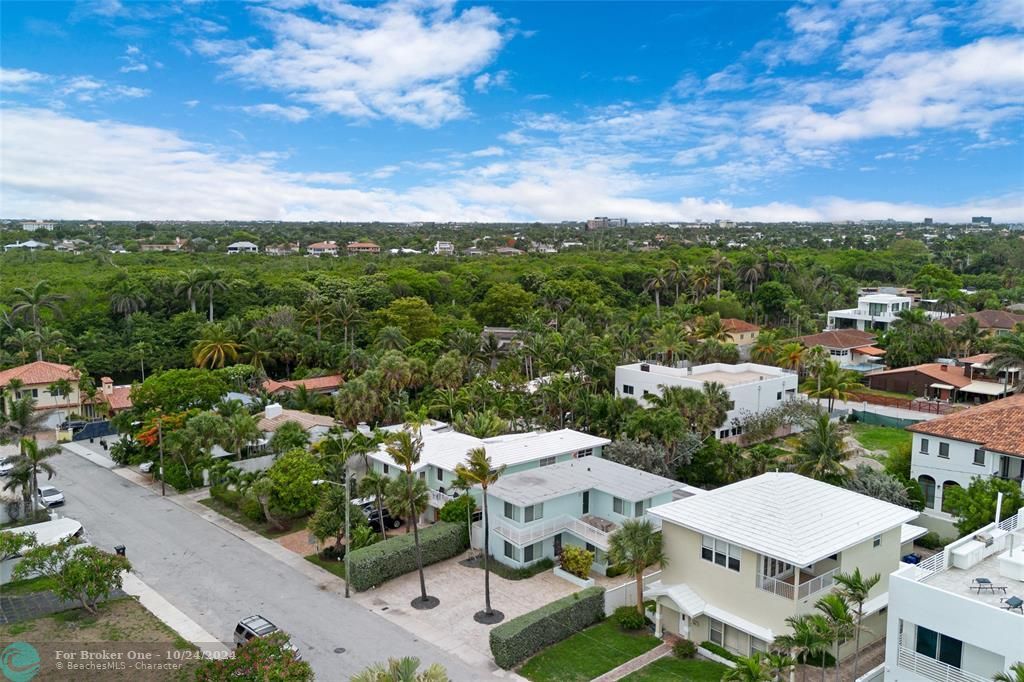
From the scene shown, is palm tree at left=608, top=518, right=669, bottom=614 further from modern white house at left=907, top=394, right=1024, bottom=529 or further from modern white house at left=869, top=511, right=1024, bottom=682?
modern white house at left=907, top=394, right=1024, bottom=529

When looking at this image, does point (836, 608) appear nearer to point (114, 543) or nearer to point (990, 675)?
point (990, 675)

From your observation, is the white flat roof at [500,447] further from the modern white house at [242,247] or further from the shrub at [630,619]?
the modern white house at [242,247]

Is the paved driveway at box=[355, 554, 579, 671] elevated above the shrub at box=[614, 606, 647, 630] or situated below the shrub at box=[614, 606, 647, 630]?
below

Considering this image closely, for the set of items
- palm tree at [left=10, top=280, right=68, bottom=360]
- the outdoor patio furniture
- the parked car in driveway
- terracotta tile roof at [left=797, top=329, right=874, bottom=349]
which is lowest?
the parked car in driveway

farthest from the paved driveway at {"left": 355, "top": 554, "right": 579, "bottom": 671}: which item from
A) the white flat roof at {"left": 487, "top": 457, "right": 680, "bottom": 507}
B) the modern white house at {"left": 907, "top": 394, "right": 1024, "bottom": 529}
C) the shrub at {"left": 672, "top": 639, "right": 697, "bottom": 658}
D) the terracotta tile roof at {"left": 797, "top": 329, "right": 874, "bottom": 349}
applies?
the terracotta tile roof at {"left": 797, "top": 329, "right": 874, "bottom": 349}

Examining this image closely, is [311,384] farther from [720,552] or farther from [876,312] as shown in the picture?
[876,312]

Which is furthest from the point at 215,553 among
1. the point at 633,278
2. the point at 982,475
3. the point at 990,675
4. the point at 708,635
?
the point at 633,278

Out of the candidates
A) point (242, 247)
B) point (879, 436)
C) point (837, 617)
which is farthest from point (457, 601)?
point (242, 247)
